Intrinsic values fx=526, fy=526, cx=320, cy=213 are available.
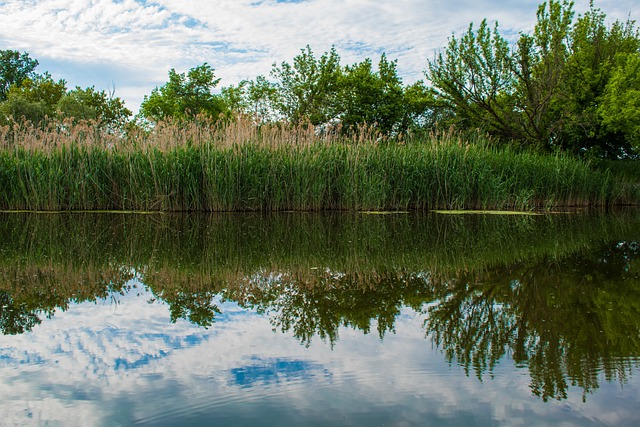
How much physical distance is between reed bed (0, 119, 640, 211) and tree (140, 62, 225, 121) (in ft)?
89.8

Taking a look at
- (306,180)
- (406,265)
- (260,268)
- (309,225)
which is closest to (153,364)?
(260,268)

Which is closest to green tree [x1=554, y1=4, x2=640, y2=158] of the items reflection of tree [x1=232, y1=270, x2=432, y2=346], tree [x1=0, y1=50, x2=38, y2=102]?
reflection of tree [x1=232, y1=270, x2=432, y2=346]

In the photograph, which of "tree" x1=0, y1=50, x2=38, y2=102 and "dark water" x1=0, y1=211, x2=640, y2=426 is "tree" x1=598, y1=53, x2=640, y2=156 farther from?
"tree" x1=0, y1=50, x2=38, y2=102

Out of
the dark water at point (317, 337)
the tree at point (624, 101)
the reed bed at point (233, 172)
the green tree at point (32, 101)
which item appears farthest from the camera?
the green tree at point (32, 101)

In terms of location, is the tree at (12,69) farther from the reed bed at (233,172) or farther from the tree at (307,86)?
the reed bed at (233,172)

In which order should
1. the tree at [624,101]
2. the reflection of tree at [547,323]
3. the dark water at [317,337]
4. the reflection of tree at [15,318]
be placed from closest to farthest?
the dark water at [317,337] < the reflection of tree at [547,323] < the reflection of tree at [15,318] < the tree at [624,101]

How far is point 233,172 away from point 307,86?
28834mm

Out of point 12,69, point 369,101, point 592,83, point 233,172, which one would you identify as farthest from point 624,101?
point 12,69

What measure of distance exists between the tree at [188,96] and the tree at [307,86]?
4948mm

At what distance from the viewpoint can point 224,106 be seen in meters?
41.5

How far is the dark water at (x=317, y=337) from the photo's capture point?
5.74 ft

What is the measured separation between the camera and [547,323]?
2.68m

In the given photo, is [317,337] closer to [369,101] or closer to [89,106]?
[369,101]

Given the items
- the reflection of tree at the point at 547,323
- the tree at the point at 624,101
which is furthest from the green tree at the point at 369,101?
the reflection of tree at the point at 547,323
